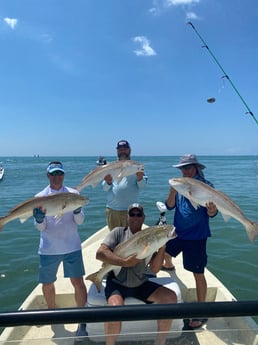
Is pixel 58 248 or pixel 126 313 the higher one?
pixel 126 313

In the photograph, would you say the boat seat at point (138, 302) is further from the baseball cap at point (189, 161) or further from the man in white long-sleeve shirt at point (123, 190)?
the baseball cap at point (189, 161)

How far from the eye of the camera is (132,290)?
373 cm

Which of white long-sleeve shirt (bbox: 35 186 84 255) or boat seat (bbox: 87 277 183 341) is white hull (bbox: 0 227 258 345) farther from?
white long-sleeve shirt (bbox: 35 186 84 255)

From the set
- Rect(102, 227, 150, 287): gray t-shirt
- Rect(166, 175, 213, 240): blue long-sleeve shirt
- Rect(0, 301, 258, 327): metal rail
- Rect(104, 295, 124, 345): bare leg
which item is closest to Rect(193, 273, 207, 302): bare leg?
Rect(166, 175, 213, 240): blue long-sleeve shirt

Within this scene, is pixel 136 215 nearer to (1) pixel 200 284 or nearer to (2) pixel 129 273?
(2) pixel 129 273

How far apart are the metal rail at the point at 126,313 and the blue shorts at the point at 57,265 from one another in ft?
8.57

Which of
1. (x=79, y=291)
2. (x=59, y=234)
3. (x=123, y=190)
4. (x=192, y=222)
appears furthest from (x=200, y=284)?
(x=59, y=234)

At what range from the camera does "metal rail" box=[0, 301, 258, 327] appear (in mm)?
1552

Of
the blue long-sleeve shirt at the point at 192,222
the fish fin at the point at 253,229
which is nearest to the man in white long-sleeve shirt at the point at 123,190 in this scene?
the blue long-sleeve shirt at the point at 192,222

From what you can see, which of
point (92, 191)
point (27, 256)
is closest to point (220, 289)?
point (27, 256)

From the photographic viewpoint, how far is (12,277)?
7469 millimetres

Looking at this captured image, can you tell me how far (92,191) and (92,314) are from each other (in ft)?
68.0

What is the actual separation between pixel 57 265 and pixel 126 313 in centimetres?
280

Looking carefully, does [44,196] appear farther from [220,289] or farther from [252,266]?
[252,266]
